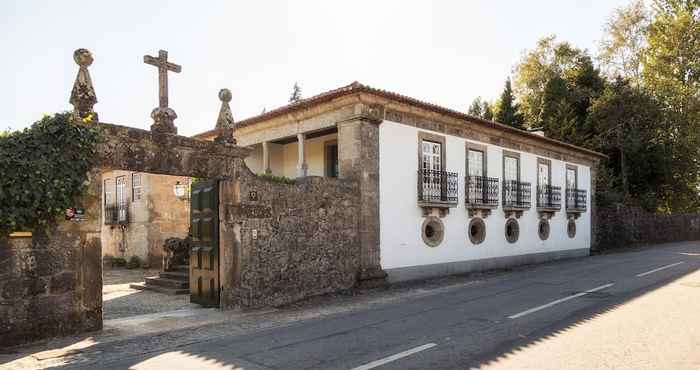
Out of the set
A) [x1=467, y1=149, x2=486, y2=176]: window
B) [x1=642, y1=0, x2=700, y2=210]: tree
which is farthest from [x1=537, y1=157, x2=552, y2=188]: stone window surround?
[x1=642, y1=0, x2=700, y2=210]: tree

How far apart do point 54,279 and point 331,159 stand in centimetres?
946

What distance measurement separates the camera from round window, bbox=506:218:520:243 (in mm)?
16969

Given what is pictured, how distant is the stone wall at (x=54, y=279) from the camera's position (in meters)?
6.65

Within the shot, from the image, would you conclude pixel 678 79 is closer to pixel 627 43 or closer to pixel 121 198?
pixel 627 43

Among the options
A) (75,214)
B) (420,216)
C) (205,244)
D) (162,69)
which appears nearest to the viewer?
(75,214)

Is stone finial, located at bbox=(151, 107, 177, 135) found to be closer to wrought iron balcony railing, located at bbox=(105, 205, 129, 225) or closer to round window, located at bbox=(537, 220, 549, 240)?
wrought iron balcony railing, located at bbox=(105, 205, 129, 225)

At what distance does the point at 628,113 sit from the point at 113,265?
26.5m

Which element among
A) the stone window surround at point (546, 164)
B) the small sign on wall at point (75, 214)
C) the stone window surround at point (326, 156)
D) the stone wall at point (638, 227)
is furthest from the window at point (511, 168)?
the small sign on wall at point (75, 214)

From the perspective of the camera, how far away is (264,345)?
645 cm

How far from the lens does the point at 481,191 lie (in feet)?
51.2

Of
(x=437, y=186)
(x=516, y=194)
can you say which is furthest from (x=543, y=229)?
(x=437, y=186)

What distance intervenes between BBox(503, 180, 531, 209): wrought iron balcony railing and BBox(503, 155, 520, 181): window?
207mm

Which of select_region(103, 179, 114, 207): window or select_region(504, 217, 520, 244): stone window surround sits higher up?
select_region(103, 179, 114, 207): window

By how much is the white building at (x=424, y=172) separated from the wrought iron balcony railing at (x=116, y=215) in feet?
17.9
